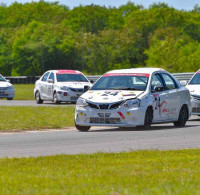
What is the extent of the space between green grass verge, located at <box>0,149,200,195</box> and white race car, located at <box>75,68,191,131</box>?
5.15m

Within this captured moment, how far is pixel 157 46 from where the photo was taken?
112 m

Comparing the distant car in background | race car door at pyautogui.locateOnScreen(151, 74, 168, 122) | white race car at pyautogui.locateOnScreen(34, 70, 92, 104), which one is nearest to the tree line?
the distant car in background

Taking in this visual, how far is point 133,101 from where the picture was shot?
16.8 meters

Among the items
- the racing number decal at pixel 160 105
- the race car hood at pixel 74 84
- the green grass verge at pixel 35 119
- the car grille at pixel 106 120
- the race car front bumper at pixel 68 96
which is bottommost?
the race car front bumper at pixel 68 96

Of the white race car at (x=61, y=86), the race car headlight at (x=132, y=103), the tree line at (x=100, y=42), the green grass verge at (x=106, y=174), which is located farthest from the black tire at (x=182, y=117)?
the tree line at (x=100, y=42)

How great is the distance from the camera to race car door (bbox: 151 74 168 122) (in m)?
17.6

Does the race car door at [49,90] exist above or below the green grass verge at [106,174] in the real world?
below

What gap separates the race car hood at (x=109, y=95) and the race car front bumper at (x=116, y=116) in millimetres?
220

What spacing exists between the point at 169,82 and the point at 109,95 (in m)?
2.36

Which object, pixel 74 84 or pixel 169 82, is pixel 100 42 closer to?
pixel 74 84

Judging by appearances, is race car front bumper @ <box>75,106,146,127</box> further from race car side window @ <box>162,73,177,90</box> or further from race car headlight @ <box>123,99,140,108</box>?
race car side window @ <box>162,73,177,90</box>

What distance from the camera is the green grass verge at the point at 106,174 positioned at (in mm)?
7527

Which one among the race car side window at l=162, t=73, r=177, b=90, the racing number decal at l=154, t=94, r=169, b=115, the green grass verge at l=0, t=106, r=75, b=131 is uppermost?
the race car side window at l=162, t=73, r=177, b=90

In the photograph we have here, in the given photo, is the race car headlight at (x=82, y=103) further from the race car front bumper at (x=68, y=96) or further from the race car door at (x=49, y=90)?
the race car door at (x=49, y=90)
